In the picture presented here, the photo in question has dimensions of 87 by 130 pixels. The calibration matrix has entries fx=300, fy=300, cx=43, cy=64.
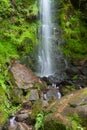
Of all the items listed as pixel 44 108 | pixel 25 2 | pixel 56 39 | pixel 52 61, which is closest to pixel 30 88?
pixel 44 108

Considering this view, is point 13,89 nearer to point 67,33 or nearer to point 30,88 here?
point 30,88

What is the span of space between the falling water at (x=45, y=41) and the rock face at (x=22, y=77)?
140cm

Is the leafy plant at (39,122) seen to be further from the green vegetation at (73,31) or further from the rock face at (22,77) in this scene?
the green vegetation at (73,31)

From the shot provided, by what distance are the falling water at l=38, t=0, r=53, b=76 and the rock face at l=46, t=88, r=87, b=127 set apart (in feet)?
15.3

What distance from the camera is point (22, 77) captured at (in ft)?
37.5

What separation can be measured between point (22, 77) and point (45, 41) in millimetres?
3305

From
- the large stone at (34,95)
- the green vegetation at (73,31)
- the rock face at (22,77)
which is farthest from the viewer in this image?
the green vegetation at (73,31)

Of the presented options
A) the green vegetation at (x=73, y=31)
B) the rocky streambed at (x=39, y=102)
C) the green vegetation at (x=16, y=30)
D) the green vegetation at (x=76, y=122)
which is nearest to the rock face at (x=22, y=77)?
the rocky streambed at (x=39, y=102)

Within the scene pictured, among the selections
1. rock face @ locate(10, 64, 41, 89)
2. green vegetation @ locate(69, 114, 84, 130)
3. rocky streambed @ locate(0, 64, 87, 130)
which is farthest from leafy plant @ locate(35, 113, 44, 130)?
A: rock face @ locate(10, 64, 41, 89)

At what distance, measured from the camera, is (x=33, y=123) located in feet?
28.2

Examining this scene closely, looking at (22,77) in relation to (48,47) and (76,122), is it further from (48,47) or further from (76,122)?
(76,122)

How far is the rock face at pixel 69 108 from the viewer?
7.79 meters

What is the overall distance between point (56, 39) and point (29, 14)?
5.75ft

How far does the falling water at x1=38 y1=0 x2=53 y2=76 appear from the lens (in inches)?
530
